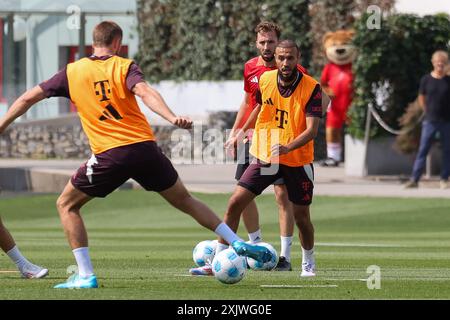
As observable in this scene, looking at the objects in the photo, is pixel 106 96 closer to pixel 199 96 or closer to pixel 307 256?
pixel 307 256

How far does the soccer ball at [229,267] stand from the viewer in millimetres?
11688

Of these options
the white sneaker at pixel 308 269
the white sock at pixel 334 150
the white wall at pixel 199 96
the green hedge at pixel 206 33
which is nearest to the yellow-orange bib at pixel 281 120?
the white sneaker at pixel 308 269

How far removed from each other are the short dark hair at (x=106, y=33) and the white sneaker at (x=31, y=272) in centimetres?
207

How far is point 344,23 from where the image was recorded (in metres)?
32.2

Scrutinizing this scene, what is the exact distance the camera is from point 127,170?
11.5 meters

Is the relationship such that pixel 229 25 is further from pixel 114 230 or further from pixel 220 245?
pixel 220 245

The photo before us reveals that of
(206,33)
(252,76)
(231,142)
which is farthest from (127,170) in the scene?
(206,33)

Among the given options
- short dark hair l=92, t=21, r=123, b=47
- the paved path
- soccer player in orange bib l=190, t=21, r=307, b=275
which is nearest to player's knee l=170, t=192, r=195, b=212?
short dark hair l=92, t=21, r=123, b=47

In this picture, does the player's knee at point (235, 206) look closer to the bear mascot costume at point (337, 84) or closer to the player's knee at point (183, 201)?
the player's knee at point (183, 201)

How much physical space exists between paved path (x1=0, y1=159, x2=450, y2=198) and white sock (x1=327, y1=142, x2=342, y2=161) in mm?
288

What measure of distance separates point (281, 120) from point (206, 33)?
22.1m

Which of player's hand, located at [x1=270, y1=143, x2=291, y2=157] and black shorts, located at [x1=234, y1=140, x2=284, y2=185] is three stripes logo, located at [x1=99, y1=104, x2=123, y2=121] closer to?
player's hand, located at [x1=270, y1=143, x2=291, y2=157]

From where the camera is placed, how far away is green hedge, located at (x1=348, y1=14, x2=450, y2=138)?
27266mm
